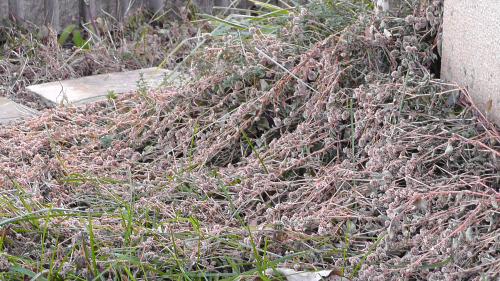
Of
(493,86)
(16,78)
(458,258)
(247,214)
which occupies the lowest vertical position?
(16,78)

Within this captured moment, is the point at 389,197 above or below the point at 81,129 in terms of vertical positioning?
above

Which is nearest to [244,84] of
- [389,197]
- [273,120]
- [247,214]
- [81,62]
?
[273,120]

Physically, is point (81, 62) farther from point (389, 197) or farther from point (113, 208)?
point (389, 197)

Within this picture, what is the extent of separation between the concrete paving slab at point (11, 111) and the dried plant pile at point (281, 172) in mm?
291

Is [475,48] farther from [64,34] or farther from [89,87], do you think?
[64,34]

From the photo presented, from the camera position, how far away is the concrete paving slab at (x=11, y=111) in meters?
3.09

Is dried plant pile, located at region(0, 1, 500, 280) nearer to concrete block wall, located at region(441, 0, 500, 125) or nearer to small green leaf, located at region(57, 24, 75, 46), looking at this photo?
concrete block wall, located at region(441, 0, 500, 125)

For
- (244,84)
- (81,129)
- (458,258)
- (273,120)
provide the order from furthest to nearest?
1. (81,129)
2. (244,84)
3. (273,120)
4. (458,258)

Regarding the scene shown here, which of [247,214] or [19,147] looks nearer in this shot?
[247,214]

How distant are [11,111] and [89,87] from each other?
625mm

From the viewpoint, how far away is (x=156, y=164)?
2.42 m

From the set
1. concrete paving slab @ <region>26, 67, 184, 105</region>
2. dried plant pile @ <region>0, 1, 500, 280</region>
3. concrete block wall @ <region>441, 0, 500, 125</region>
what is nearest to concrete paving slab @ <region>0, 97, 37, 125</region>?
concrete paving slab @ <region>26, 67, 184, 105</region>

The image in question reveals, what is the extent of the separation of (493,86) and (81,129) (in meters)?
2.09

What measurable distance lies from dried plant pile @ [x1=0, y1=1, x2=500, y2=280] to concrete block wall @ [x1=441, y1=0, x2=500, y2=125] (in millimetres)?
67
